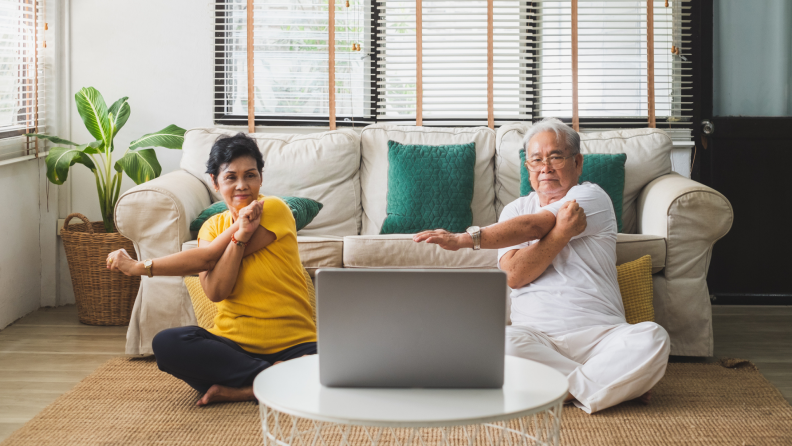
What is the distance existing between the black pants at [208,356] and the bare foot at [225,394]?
0.18 feet

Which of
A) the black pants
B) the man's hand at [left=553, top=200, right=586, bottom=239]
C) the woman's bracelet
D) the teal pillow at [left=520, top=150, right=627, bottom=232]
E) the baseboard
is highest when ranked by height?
the teal pillow at [left=520, top=150, right=627, bottom=232]

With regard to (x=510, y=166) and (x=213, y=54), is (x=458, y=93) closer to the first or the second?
(x=510, y=166)

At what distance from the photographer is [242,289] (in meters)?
2.02

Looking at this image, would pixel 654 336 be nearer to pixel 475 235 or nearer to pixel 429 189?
pixel 475 235

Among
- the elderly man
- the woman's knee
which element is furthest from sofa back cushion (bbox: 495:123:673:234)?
the woman's knee

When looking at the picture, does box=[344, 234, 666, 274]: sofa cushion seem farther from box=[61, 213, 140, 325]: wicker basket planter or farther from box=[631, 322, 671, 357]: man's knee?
box=[61, 213, 140, 325]: wicker basket planter

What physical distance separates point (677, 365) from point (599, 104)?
1.69m

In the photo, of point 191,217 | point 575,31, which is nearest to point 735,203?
point 575,31

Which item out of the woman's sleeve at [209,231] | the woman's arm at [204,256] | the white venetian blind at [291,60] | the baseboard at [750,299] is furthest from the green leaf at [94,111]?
the baseboard at [750,299]

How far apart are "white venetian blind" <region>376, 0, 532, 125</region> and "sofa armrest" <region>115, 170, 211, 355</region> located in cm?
153

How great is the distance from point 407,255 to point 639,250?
888 millimetres

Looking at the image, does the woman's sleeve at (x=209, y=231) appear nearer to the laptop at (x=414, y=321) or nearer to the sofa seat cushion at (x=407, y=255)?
the sofa seat cushion at (x=407, y=255)

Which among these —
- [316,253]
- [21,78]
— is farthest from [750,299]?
[21,78]

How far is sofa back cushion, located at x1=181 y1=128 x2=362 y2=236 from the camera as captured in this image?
10.5 ft
